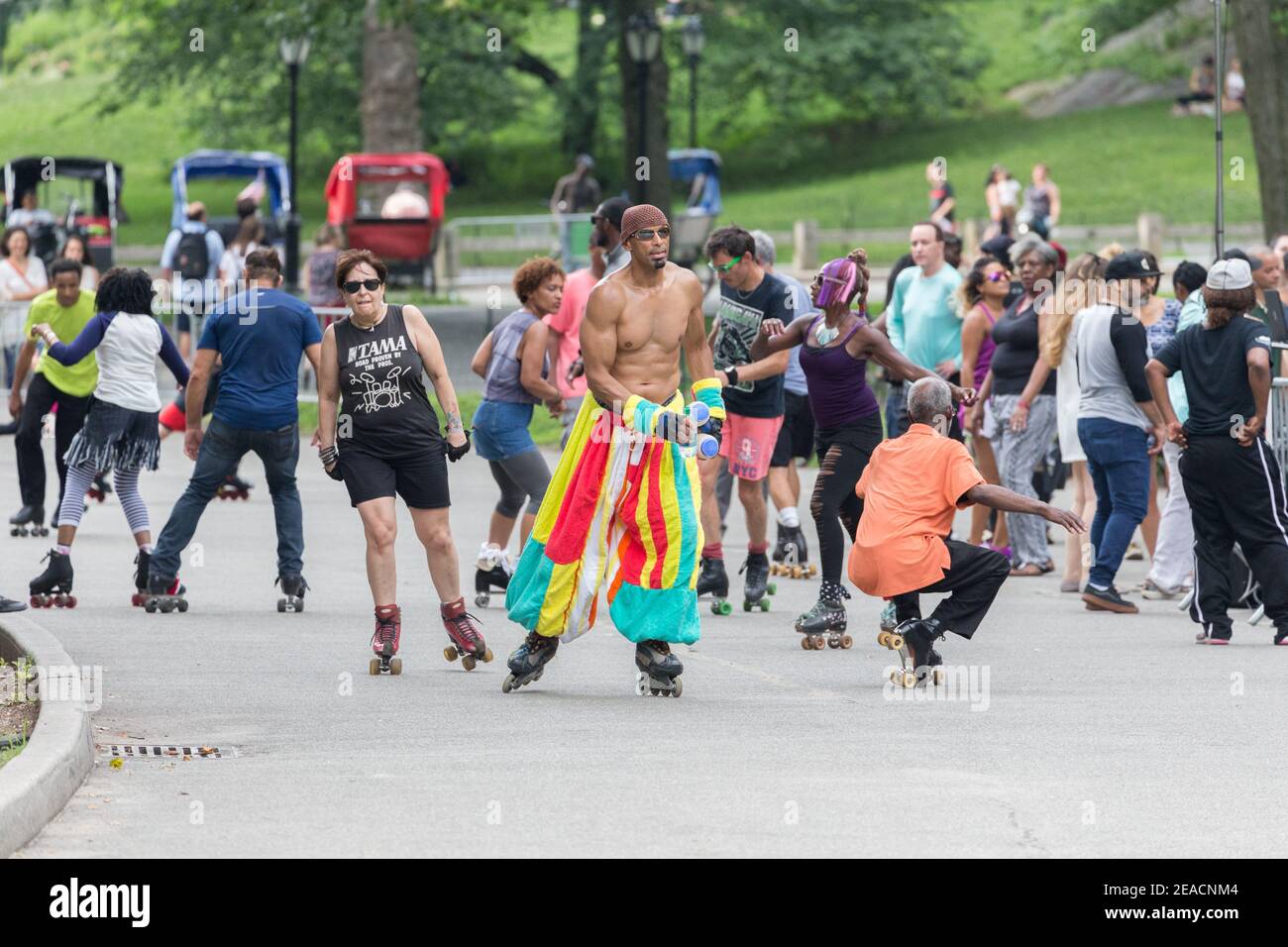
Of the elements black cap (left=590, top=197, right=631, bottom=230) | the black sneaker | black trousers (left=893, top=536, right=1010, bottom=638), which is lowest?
the black sneaker

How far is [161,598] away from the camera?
1173 cm

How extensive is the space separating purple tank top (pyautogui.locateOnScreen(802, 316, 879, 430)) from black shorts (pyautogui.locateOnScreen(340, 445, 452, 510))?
206 centimetres

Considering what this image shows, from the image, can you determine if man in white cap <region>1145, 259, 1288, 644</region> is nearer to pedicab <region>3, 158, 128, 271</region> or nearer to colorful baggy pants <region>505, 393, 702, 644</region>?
colorful baggy pants <region>505, 393, 702, 644</region>

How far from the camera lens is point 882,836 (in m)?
6.72

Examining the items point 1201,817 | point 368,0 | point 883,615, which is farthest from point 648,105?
point 1201,817

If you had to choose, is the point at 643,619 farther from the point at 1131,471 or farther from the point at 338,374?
the point at 1131,471

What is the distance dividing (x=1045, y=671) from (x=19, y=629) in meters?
4.50

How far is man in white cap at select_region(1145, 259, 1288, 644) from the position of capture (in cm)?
1114

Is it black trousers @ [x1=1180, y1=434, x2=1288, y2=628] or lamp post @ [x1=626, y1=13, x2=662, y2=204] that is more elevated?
lamp post @ [x1=626, y1=13, x2=662, y2=204]

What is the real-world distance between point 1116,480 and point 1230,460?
1296 mm

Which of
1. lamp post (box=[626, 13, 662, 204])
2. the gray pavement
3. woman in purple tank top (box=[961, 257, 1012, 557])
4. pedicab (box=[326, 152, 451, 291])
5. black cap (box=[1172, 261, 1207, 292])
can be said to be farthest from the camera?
pedicab (box=[326, 152, 451, 291])

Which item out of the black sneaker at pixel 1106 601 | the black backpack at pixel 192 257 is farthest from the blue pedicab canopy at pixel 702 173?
the black sneaker at pixel 1106 601

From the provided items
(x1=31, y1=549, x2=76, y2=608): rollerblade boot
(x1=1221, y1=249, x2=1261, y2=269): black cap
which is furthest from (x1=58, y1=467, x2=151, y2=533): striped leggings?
(x1=1221, y1=249, x2=1261, y2=269): black cap

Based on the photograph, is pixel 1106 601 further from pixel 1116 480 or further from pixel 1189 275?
pixel 1189 275
